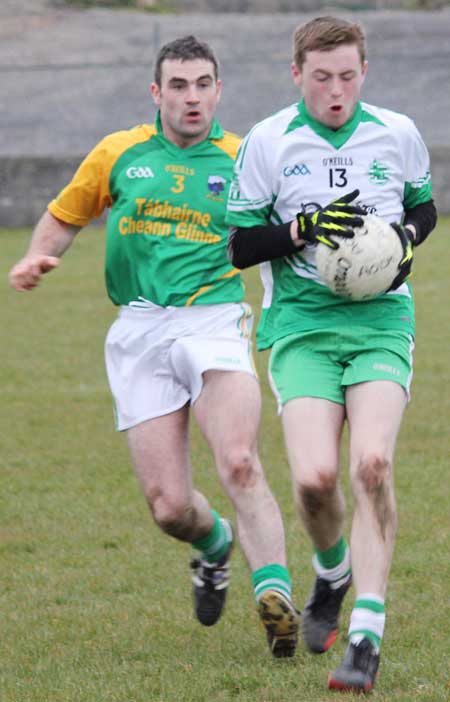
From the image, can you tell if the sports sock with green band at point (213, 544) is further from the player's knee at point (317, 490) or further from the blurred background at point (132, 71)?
the blurred background at point (132, 71)

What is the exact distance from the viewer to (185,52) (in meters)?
6.08

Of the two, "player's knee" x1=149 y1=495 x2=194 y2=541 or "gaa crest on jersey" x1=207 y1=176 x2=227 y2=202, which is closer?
"player's knee" x1=149 y1=495 x2=194 y2=541

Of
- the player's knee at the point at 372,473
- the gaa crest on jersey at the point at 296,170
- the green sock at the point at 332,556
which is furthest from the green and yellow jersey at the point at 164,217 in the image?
the player's knee at the point at 372,473

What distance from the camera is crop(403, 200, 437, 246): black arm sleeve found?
541 centimetres

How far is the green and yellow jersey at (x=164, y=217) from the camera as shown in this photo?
19.8ft

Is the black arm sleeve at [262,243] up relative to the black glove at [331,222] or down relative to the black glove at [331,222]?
down

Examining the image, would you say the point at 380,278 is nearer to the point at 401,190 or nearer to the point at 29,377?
the point at 401,190

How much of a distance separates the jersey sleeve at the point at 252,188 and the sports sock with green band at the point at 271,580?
1.30m

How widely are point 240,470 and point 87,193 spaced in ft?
4.89

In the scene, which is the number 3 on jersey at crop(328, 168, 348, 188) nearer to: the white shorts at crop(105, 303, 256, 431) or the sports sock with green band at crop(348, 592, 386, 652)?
the white shorts at crop(105, 303, 256, 431)

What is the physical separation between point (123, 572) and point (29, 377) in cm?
539

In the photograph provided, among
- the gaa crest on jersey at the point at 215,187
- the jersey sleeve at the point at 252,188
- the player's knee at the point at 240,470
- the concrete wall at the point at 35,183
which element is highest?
the jersey sleeve at the point at 252,188

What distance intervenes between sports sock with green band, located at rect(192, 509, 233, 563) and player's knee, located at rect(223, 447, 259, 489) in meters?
0.69

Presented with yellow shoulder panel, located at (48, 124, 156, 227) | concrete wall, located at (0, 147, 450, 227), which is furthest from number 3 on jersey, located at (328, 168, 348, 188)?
concrete wall, located at (0, 147, 450, 227)
